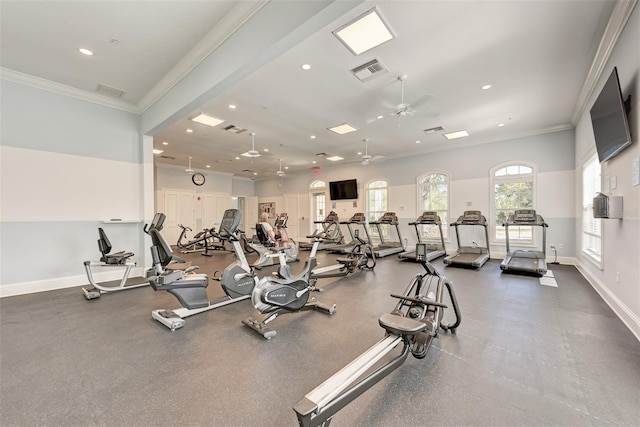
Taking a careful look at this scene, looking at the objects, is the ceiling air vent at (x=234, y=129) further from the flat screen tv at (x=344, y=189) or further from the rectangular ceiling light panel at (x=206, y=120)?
the flat screen tv at (x=344, y=189)

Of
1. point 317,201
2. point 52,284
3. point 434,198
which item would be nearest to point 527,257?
point 434,198

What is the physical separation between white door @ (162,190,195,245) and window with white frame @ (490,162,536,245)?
37.6 ft

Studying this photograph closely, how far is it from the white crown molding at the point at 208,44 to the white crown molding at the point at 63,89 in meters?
0.73

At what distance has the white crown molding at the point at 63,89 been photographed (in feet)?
13.7

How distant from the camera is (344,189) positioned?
34.9ft

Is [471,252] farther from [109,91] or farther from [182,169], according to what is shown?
[182,169]

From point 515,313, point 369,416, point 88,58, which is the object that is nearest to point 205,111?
point 88,58

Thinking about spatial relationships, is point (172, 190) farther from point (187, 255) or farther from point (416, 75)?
point (416, 75)

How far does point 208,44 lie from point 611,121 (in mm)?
5114

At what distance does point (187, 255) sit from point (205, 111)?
5.12 m

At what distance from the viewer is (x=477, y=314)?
3.27 m

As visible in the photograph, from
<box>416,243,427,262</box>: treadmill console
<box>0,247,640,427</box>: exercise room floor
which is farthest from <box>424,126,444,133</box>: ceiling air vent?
<box>416,243,427,262</box>: treadmill console

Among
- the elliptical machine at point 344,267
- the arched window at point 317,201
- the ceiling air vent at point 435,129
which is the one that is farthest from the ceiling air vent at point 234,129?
the arched window at point 317,201

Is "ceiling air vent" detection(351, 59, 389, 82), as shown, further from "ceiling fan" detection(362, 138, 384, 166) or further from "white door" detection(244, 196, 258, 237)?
"white door" detection(244, 196, 258, 237)
